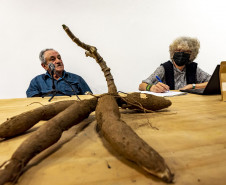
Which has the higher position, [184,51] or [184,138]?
[184,51]

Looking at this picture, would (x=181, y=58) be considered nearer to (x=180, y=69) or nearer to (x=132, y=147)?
(x=180, y=69)

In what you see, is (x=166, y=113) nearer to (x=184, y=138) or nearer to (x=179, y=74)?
(x=184, y=138)

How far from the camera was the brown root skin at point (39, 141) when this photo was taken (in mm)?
312

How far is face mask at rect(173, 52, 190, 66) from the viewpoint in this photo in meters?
2.19

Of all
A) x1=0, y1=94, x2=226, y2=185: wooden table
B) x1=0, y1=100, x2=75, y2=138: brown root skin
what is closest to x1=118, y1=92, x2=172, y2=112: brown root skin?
x1=0, y1=94, x2=226, y2=185: wooden table

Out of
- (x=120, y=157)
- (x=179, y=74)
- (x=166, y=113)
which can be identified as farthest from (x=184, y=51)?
(x=120, y=157)

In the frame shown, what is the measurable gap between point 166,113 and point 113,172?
0.48m

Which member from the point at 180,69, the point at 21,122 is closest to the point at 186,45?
the point at 180,69

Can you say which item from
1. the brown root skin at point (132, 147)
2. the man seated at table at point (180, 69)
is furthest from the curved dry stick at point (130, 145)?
the man seated at table at point (180, 69)

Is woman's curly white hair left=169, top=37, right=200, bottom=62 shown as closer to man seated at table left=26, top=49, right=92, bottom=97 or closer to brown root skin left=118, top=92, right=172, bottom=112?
man seated at table left=26, top=49, right=92, bottom=97

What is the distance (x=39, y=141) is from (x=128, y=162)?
19cm

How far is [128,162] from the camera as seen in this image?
36 centimetres

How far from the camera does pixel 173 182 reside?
30 cm

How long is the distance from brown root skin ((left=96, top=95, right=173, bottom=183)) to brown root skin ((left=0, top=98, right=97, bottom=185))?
87mm
